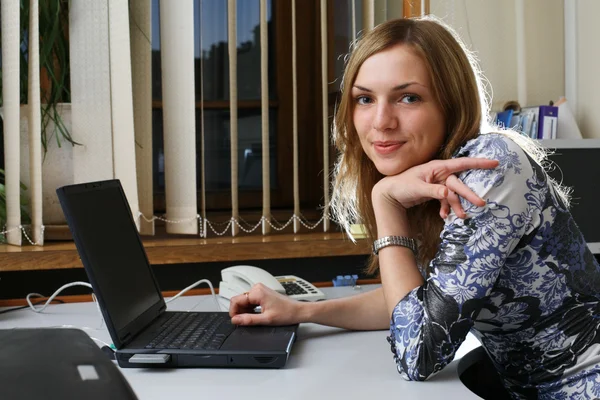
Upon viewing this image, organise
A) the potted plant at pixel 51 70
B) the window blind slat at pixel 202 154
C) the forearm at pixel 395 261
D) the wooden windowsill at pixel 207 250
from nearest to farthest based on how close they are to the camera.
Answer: the forearm at pixel 395 261 < the wooden windowsill at pixel 207 250 < the potted plant at pixel 51 70 < the window blind slat at pixel 202 154

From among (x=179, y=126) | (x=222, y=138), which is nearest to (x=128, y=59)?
(x=179, y=126)

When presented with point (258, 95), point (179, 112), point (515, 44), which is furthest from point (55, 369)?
point (515, 44)

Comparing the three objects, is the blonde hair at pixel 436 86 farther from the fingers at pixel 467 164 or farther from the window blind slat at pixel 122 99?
the window blind slat at pixel 122 99

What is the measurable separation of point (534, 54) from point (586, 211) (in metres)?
0.67

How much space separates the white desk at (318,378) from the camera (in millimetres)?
999

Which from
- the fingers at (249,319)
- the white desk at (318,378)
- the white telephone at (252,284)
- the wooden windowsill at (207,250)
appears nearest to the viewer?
the white desk at (318,378)

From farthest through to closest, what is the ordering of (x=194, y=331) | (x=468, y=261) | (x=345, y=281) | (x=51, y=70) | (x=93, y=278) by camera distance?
1. (x=51, y=70)
2. (x=345, y=281)
3. (x=194, y=331)
4. (x=93, y=278)
5. (x=468, y=261)

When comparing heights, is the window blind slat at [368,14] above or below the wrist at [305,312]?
above

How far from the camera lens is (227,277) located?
1677 mm

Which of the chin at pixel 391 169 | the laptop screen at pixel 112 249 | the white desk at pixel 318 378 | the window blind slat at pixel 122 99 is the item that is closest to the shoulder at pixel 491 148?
the chin at pixel 391 169

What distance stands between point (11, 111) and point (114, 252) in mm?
1008

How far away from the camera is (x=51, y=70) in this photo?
2.17 metres

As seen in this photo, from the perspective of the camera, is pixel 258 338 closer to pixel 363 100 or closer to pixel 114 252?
pixel 114 252

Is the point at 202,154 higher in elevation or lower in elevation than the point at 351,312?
higher
